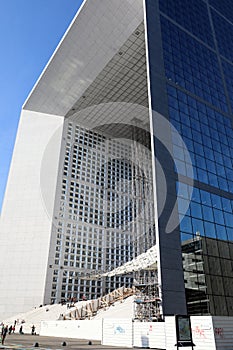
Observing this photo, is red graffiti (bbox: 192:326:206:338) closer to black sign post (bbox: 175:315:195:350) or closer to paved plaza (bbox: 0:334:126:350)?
black sign post (bbox: 175:315:195:350)

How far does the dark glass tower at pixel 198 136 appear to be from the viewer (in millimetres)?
22330

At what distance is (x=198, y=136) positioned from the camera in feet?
98.4

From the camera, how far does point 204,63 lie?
36719mm

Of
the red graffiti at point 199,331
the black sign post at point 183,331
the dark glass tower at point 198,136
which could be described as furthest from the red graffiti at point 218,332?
the dark glass tower at point 198,136

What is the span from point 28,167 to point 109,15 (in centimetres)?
2977

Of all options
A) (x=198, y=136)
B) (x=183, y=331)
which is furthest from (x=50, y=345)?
(x=198, y=136)

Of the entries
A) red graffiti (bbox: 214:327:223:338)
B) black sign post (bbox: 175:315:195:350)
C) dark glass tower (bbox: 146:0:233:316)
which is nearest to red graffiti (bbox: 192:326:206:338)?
red graffiti (bbox: 214:327:223:338)

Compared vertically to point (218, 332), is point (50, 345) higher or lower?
lower

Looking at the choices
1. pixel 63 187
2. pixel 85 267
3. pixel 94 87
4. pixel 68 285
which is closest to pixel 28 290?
pixel 68 285

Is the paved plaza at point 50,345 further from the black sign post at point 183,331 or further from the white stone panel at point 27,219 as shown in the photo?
the white stone panel at point 27,219

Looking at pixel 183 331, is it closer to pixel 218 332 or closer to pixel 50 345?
Result: pixel 218 332

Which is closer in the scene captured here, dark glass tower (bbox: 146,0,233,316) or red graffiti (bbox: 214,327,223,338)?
red graffiti (bbox: 214,327,223,338)

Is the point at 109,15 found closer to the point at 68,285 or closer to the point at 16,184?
the point at 16,184

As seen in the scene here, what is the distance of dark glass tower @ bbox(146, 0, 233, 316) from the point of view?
73.3ft
